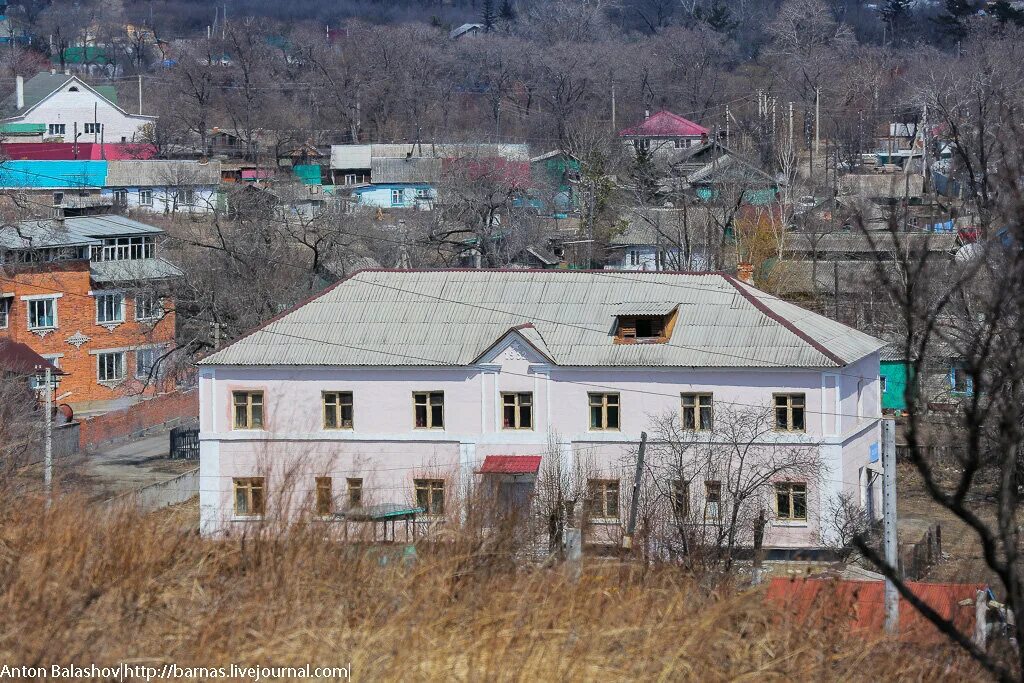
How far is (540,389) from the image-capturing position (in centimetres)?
1922

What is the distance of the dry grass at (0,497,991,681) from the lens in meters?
6.93

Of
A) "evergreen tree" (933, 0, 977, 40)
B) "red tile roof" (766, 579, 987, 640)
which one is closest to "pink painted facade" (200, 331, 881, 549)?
"red tile roof" (766, 579, 987, 640)

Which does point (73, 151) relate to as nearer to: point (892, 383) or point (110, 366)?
point (110, 366)

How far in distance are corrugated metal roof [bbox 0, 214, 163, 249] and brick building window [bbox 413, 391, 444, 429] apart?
42.7 feet

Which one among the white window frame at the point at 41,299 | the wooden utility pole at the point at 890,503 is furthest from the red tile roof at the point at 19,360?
the wooden utility pole at the point at 890,503

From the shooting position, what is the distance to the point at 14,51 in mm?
81875

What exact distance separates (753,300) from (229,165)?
129 feet

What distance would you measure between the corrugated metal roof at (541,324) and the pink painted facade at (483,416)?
0.56ft

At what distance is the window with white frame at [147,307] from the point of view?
30.5 metres

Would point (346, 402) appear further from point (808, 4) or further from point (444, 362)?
point (808, 4)

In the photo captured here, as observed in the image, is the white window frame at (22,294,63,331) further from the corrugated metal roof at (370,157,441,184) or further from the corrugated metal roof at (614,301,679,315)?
the corrugated metal roof at (370,157,441,184)

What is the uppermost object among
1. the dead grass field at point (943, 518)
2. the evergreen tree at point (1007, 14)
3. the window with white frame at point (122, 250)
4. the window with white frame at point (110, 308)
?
the evergreen tree at point (1007, 14)

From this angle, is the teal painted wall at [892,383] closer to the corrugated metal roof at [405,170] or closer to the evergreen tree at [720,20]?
the corrugated metal roof at [405,170]

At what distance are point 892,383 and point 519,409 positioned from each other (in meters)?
8.84
